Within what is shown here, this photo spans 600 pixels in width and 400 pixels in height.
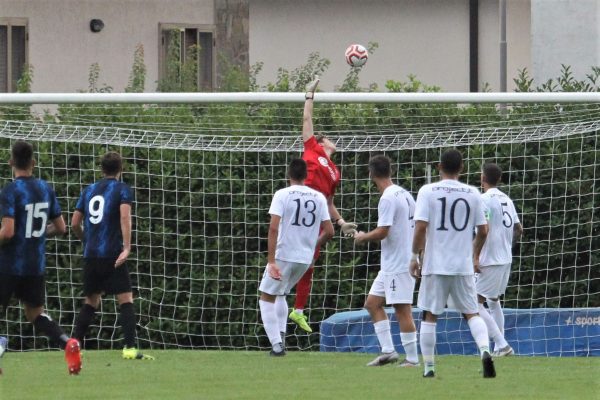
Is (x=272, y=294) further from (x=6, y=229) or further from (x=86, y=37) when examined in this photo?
(x=86, y=37)

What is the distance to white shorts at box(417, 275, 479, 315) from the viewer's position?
1191 cm

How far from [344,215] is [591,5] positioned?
4747 mm

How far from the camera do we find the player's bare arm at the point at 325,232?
1391 cm

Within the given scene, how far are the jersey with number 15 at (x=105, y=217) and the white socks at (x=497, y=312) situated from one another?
12.1ft

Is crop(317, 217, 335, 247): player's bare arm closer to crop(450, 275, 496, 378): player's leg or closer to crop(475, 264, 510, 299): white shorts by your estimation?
crop(475, 264, 510, 299): white shorts

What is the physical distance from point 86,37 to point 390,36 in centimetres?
585

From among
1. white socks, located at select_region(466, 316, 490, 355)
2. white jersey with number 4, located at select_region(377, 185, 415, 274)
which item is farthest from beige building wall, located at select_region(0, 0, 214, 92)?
white socks, located at select_region(466, 316, 490, 355)

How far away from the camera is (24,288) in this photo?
1207 centimetres

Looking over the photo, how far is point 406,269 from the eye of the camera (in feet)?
43.3

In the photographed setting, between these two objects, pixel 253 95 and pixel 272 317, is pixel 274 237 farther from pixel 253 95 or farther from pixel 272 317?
pixel 253 95

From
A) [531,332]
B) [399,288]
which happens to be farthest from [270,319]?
[531,332]

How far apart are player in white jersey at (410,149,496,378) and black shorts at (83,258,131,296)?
267 centimetres

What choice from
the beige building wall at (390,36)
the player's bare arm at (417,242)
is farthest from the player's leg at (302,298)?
the beige building wall at (390,36)

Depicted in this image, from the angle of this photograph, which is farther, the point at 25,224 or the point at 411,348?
the point at 411,348
